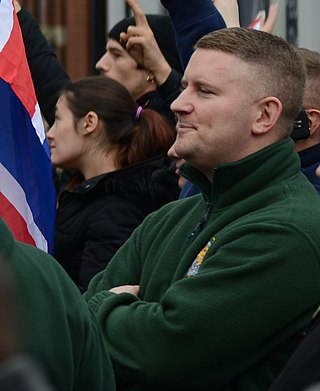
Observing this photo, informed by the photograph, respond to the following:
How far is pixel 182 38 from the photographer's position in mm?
4340

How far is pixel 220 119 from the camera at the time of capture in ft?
11.3

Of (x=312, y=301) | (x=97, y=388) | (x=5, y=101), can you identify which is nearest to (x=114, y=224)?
(x=5, y=101)

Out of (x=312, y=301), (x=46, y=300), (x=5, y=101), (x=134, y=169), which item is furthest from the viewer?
(x=134, y=169)

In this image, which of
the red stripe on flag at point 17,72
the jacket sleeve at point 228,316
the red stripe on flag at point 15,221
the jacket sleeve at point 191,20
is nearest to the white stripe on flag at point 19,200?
the red stripe on flag at point 15,221

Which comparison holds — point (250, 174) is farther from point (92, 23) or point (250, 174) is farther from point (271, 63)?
point (92, 23)

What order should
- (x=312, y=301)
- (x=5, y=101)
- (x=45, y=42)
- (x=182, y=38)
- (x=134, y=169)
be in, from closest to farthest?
(x=312, y=301) < (x=182, y=38) < (x=5, y=101) < (x=134, y=169) < (x=45, y=42)

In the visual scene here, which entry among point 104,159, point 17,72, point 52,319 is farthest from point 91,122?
point 52,319

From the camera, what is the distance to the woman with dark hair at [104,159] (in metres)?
4.80

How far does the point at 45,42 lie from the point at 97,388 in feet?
11.2

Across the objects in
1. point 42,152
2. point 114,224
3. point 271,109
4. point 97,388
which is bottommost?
point 114,224

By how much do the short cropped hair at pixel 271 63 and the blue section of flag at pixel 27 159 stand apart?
4.37 ft

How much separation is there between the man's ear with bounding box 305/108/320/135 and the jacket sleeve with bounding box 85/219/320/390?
1.02m

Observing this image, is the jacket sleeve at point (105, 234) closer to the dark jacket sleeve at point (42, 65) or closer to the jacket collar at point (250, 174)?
the dark jacket sleeve at point (42, 65)

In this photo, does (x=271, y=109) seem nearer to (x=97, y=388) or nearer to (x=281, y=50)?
(x=281, y=50)
